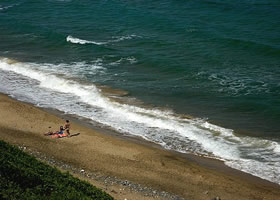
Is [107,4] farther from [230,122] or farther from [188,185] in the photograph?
[188,185]

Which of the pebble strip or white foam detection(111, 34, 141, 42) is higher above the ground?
white foam detection(111, 34, 141, 42)

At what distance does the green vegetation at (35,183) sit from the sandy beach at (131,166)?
3120mm

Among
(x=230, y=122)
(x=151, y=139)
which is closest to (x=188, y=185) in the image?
(x=151, y=139)

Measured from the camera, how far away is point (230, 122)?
1609 inches

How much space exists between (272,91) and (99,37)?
26.1 meters

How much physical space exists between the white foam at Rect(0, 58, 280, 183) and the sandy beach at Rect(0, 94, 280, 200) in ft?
4.45

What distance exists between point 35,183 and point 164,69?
29149 mm

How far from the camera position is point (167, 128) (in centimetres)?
4012

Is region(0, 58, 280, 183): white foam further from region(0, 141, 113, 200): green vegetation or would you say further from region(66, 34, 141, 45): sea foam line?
region(0, 141, 113, 200): green vegetation

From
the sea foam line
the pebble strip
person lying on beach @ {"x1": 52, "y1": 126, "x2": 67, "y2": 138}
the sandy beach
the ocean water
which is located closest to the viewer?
the pebble strip

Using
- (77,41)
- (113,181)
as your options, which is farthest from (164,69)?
(113,181)

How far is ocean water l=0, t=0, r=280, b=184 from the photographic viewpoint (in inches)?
1550

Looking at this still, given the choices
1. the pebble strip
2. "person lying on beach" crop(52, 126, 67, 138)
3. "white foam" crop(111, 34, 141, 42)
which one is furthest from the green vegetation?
"white foam" crop(111, 34, 141, 42)

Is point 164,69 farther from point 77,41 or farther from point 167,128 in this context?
point 77,41
